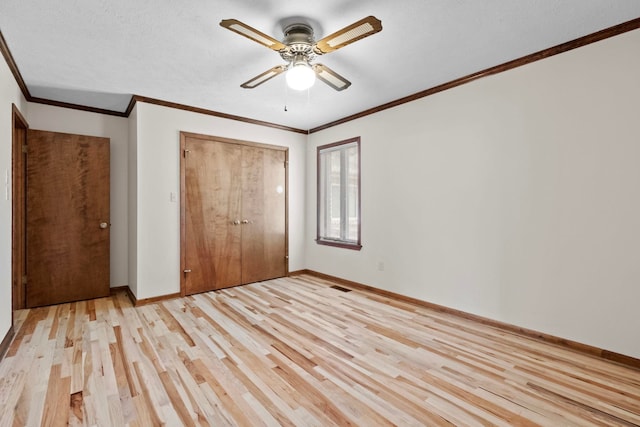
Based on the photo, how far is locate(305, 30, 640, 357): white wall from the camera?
2336 millimetres

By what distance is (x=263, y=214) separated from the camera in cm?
479

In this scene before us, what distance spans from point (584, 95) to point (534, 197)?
865mm

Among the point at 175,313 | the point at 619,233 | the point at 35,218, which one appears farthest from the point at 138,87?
the point at 619,233

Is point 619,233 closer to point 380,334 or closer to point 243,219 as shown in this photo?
point 380,334

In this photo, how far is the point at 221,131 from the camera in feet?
14.3

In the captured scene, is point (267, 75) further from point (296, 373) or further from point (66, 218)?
point (66, 218)

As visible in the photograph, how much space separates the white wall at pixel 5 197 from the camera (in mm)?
2492

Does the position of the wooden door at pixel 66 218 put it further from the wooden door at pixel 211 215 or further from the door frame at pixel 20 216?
the wooden door at pixel 211 215

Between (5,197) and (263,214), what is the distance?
280 cm

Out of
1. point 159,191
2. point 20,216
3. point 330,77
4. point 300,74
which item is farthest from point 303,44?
point 20,216

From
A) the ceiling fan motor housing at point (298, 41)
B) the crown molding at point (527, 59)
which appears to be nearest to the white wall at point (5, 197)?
the ceiling fan motor housing at point (298, 41)

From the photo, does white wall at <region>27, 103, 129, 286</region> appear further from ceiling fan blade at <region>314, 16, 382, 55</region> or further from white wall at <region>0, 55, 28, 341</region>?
ceiling fan blade at <region>314, 16, 382, 55</region>

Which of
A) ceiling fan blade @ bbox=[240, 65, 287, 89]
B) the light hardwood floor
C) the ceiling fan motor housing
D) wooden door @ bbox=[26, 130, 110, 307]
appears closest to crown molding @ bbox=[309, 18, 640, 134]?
the ceiling fan motor housing

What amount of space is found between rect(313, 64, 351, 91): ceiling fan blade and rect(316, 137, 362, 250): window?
1.67m
